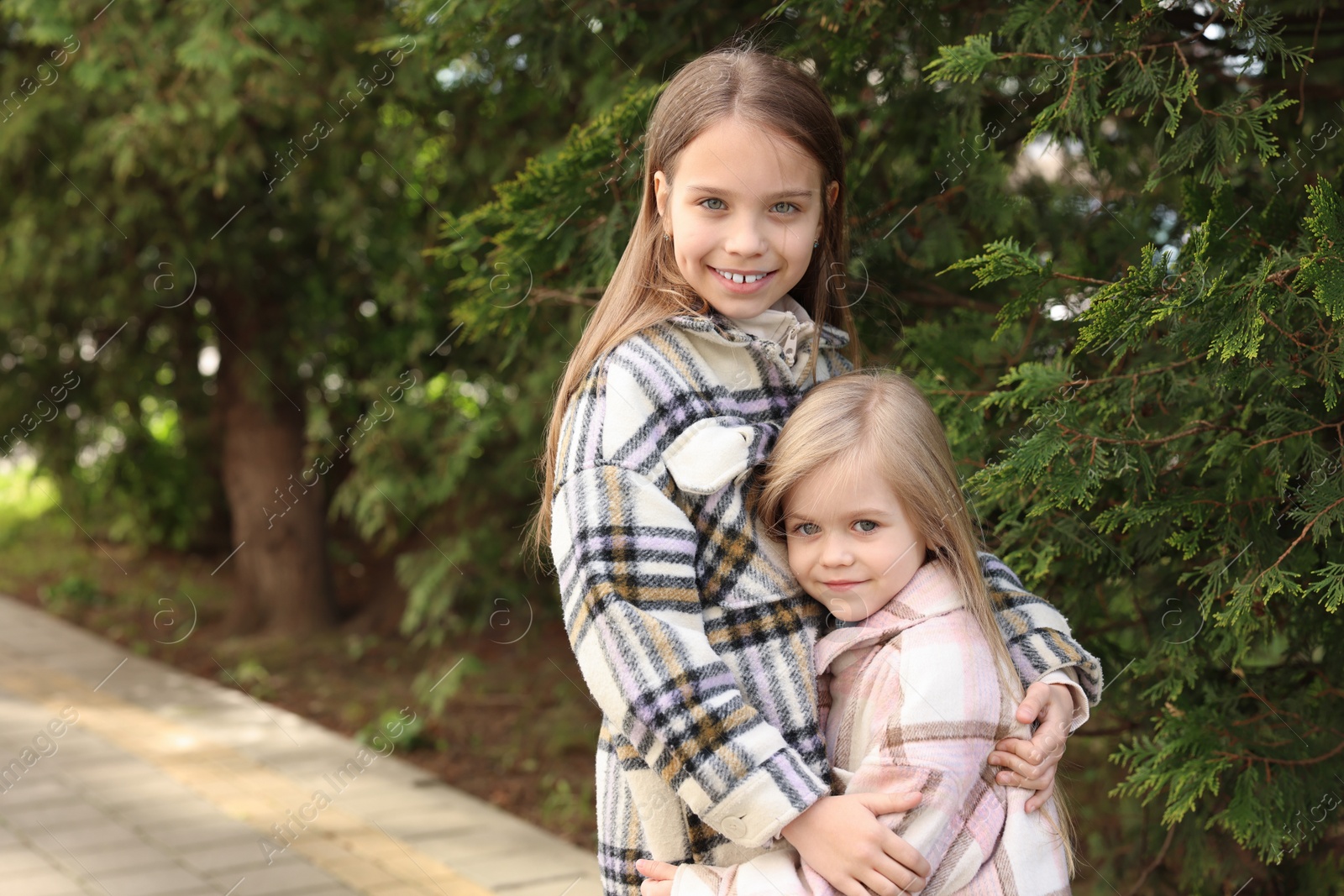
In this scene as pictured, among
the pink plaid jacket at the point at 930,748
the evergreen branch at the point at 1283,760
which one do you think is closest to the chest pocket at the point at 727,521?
the pink plaid jacket at the point at 930,748

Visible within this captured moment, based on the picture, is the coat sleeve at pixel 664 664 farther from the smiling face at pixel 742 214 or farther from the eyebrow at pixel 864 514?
the smiling face at pixel 742 214

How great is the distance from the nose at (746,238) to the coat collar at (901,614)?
1.71 feet

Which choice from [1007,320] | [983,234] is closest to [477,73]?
[983,234]

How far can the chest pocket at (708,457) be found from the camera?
1729 millimetres

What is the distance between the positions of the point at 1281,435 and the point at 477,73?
119 inches

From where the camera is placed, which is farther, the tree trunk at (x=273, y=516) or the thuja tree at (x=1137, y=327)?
the tree trunk at (x=273, y=516)

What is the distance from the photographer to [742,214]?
183cm

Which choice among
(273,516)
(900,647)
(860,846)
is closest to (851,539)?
(900,647)

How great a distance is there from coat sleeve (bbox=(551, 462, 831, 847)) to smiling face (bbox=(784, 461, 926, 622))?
180 mm

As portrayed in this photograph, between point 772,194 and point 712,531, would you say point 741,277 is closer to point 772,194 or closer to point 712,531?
point 772,194

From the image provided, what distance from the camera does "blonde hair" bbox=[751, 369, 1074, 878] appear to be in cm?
177

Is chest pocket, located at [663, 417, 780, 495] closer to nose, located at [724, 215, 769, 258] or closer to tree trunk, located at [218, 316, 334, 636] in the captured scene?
nose, located at [724, 215, 769, 258]

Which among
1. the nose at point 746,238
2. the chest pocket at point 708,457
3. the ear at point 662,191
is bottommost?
the chest pocket at point 708,457

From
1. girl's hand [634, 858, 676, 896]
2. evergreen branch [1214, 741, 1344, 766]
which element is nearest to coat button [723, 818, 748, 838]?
girl's hand [634, 858, 676, 896]
